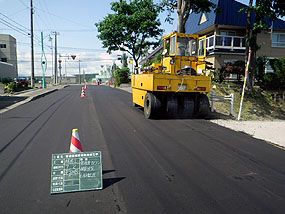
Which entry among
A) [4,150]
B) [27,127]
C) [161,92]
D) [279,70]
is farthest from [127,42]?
[4,150]

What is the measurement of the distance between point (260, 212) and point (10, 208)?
3.50 metres

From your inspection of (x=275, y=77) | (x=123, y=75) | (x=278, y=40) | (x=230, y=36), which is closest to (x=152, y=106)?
(x=275, y=77)

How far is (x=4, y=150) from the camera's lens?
18.3ft

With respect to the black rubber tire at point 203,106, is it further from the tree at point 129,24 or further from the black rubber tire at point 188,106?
the tree at point 129,24

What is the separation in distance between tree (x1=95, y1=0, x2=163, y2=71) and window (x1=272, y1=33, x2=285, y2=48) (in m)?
13.8

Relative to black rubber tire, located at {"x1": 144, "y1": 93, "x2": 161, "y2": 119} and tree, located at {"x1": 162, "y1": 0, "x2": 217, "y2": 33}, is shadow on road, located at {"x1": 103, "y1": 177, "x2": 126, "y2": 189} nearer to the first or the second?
black rubber tire, located at {"x1": 144, "y1": 93, "x2": 161, "y2": 119}

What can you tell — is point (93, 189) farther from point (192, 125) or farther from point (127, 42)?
point (127, 42)

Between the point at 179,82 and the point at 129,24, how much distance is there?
889 inches

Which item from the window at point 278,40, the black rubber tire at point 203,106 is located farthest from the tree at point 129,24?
the black rubber tire at point 203,106

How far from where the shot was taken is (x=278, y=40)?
83.3ft

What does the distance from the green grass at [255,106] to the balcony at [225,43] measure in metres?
8.37

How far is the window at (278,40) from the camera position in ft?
83.0

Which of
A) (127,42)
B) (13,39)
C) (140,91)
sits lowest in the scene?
(140,91)

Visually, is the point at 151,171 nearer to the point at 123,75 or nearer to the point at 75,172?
the point at 75,172
